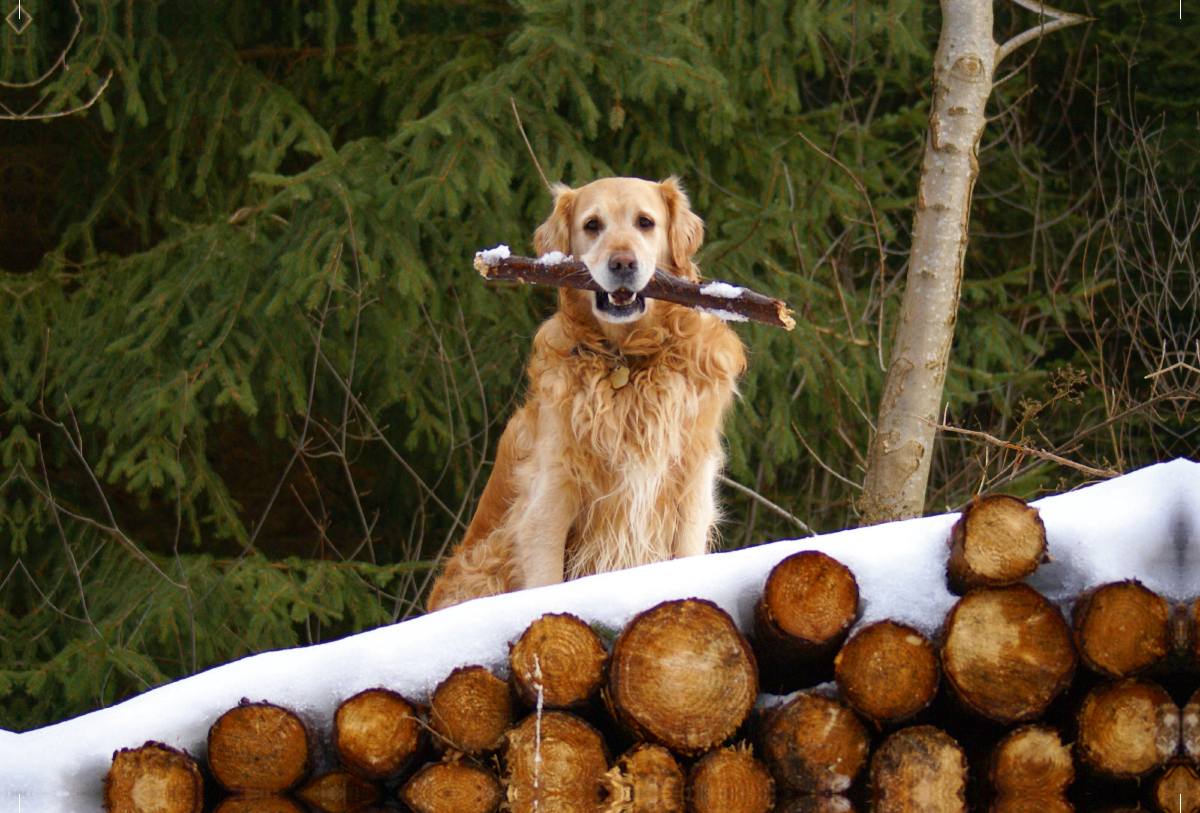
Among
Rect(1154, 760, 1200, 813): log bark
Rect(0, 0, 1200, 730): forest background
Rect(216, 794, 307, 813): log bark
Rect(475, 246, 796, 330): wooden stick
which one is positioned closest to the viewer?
Rect(1154, 760, 1200, 813): log bark

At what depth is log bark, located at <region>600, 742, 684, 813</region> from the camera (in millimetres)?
1911

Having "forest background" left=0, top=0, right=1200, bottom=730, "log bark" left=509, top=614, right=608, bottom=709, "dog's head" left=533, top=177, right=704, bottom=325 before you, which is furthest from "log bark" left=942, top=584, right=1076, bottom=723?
"forest background" left=0, top=0, right=1200, bottom=730

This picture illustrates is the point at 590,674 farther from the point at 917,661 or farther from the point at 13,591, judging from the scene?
the point at 13,591

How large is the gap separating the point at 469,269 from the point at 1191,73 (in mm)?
4713

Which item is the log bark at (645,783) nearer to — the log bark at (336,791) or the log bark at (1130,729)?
the log bark at (336,791)

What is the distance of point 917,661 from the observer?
6.33 ft

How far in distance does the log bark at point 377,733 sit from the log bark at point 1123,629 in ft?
4.00

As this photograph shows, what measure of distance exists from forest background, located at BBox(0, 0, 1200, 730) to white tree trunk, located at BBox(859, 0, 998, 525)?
216 millimetres

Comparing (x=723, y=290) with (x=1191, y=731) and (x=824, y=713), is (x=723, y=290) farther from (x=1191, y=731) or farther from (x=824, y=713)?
(x=1191, y=731)

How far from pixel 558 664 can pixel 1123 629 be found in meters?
0.99

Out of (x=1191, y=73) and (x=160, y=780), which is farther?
(x=1191, y=73)

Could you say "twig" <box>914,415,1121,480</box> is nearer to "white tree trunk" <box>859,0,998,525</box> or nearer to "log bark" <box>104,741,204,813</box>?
"white tree trunk" <box>859,0,998,525</box>

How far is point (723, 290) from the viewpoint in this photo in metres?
3.05

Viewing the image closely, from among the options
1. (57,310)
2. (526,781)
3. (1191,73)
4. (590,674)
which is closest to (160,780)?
(526,781)
